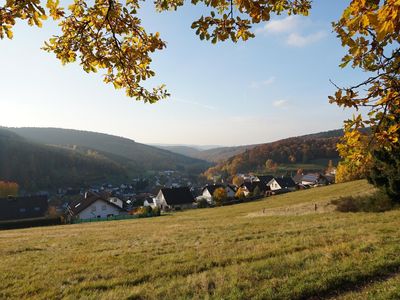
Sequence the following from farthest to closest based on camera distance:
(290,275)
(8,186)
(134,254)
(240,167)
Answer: (240,167) → (8,186) → (134,254) → (290,275)

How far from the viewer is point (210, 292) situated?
304 inches

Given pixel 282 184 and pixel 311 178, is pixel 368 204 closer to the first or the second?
pixel 282 184

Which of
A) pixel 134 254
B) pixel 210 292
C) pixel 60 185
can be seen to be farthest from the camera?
pixel 60 185

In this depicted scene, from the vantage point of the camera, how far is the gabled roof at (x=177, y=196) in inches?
3627

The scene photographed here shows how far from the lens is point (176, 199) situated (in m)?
92.8

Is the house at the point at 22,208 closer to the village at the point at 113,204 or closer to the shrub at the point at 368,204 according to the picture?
the village at the point at 113,204

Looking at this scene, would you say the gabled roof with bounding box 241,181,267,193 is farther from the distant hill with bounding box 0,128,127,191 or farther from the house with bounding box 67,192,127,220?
the distant hill with bounding box 0,128,127,191

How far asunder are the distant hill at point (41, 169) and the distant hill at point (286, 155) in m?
71.4

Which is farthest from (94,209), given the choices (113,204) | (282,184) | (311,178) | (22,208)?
(311,178)

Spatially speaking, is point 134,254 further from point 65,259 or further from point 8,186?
point 8,186

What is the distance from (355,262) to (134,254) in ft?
25.6

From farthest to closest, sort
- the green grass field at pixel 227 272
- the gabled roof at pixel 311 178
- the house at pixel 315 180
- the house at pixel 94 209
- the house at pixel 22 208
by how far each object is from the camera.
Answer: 1. the gabled roof at pixel 311 178
2. the house at pixel 315 180
3. the house at pixel 22 208
4. the house at pixel 94 209
5. the green grass field at pixel 227 272

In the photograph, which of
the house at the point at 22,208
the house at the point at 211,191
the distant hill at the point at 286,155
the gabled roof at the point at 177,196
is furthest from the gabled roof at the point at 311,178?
the house at the point at 22,208

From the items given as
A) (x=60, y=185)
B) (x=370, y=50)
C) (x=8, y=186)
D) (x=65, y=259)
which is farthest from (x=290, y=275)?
(x=60, y=185)
